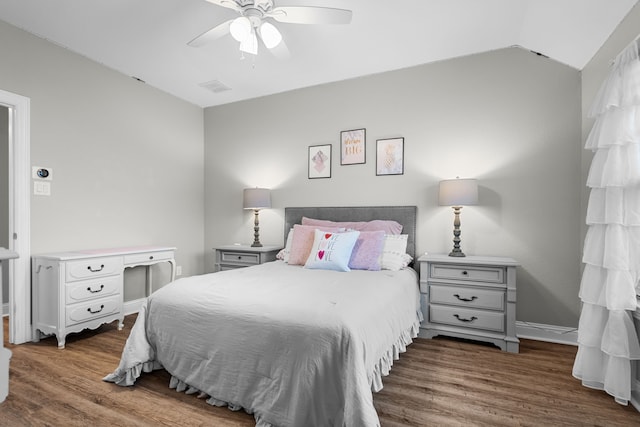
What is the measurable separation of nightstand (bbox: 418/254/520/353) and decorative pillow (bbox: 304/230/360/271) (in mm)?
683

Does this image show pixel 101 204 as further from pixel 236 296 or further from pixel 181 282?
pixel 236 296

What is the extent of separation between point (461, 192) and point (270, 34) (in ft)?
6.61

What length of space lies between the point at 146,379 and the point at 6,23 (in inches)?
122

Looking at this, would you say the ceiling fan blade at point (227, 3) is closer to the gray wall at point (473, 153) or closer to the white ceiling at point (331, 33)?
the white ceiling at point (331, 33)

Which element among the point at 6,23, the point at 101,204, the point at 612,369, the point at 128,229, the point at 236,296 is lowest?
the point at 612,369

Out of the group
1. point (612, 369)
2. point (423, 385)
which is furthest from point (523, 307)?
point (423, 385)

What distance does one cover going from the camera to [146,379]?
2.18m

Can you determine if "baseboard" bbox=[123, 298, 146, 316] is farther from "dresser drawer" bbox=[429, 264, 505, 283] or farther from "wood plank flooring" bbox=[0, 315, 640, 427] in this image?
"dresser drawer" bbox=[429, 264, 505, 283]

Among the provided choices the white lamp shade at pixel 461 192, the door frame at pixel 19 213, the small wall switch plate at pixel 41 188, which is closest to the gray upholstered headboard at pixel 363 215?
the white lamp shade at pixel 461 192

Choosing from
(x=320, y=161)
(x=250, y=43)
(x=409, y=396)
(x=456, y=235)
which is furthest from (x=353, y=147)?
(x=409, y=396)

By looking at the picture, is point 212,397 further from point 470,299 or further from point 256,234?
point 256,234

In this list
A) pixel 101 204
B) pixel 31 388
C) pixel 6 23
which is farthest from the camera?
pixel 101 204

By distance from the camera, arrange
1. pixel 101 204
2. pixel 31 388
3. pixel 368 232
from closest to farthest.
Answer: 1. pixel 31 388
2. pixel 368 232
3. pixel 101 204

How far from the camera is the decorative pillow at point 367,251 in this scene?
9.48ft
